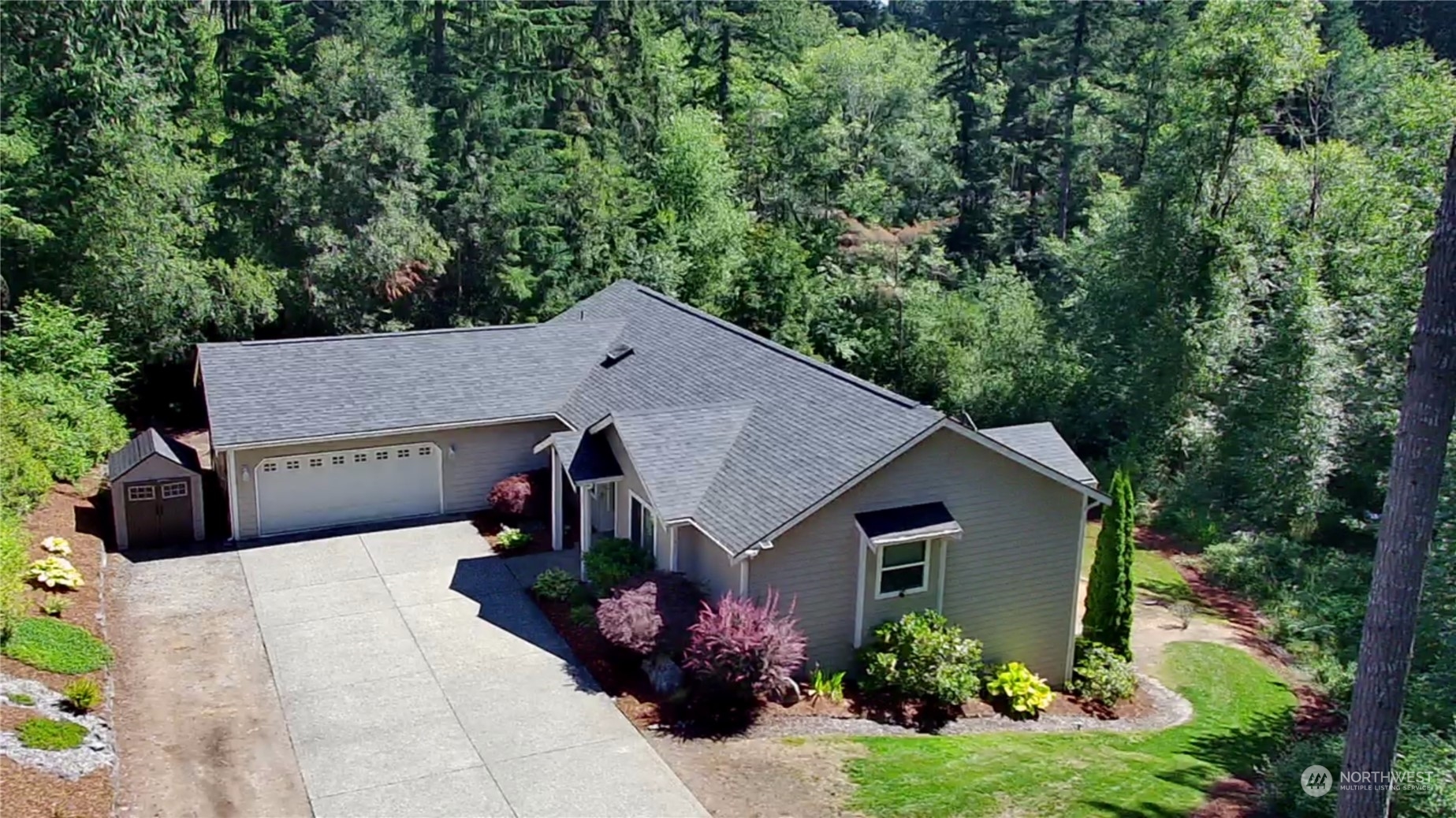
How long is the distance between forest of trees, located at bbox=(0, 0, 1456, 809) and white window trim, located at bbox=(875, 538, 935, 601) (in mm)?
7994

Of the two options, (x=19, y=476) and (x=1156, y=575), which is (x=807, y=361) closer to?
(x=1156, y=575)

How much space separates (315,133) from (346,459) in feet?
42.7

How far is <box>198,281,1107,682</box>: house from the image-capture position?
52.7 ft

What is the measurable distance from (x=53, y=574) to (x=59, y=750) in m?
A: 5.63

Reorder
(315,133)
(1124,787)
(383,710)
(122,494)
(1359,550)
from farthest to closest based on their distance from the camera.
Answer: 1. (315,133)
2. (1359,550)
3. (122,494)
4. (383,710)
5. (1124,787)

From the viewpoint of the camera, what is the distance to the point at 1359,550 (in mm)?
26672

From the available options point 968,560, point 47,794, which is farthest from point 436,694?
point 968,560

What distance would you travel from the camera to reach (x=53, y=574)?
17.1 m

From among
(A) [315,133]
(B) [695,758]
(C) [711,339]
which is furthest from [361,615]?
(A) [315,133]

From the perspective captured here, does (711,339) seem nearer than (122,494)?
No

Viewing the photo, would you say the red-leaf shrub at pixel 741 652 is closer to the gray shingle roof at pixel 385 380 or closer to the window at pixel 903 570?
the window at pixel 903 570

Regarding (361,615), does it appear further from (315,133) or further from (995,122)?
(995,122)

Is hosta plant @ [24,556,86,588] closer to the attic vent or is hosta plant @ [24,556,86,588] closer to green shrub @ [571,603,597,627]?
green shrub @ [571,603,597,627]

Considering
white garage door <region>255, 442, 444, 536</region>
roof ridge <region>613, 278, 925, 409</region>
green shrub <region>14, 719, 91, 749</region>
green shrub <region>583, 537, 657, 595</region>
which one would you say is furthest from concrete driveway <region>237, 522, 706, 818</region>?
roof ridge <region>613, 278, 925, 409</region>
